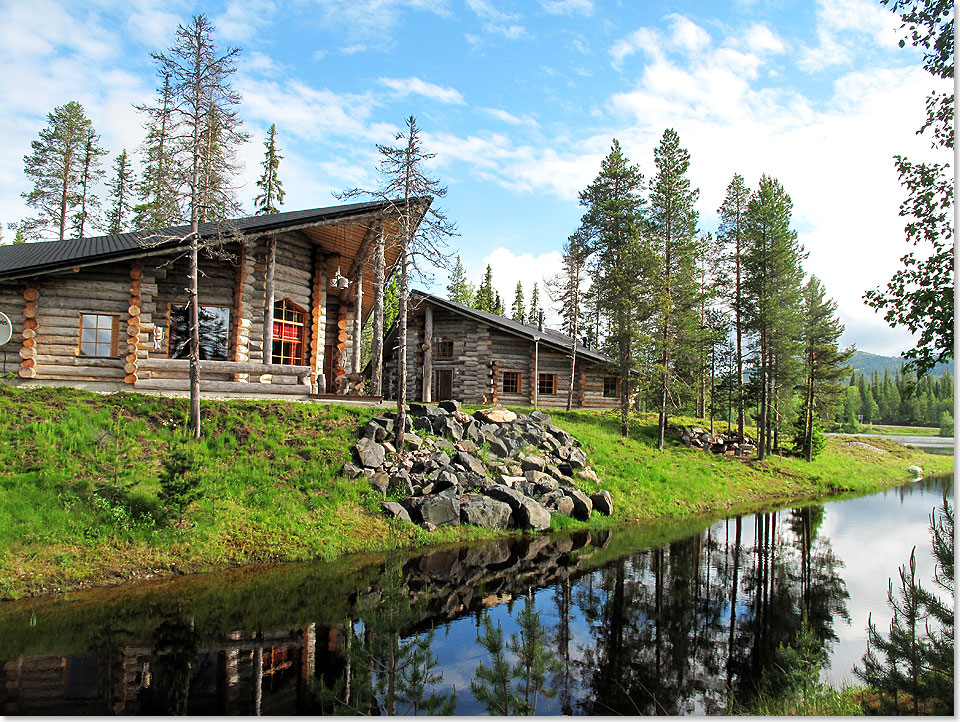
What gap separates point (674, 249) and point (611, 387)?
9151 mm

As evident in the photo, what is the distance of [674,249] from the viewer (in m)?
30.6

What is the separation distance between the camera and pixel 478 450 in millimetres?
17234

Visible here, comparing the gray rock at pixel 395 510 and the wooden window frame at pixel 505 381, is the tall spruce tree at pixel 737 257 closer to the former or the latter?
the wooden window frame at pixel 505 381

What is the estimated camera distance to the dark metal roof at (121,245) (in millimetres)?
14867

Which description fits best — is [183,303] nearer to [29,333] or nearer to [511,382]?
[29,333]

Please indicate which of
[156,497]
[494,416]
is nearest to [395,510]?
[156,497]

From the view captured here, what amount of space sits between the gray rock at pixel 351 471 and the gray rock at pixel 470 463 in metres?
3.02

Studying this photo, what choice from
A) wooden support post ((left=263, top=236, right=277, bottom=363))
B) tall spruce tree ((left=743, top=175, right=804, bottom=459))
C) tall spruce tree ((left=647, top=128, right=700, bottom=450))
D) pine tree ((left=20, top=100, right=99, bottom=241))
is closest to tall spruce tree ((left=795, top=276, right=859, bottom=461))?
tall spruce tree ((left=743, top=175, right=804, bottom=459))

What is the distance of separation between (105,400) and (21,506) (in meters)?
5.05

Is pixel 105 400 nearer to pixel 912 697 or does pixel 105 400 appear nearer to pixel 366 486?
pixel 366 486

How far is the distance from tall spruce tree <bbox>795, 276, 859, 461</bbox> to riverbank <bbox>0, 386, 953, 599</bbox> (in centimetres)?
1836

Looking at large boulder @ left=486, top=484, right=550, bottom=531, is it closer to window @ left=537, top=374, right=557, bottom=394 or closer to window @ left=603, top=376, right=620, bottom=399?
window @ left=537, top=374, right=557, bottom=394

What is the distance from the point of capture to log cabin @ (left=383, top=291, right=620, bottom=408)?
29.1 m

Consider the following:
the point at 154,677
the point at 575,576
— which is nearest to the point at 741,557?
the point at 575,576
